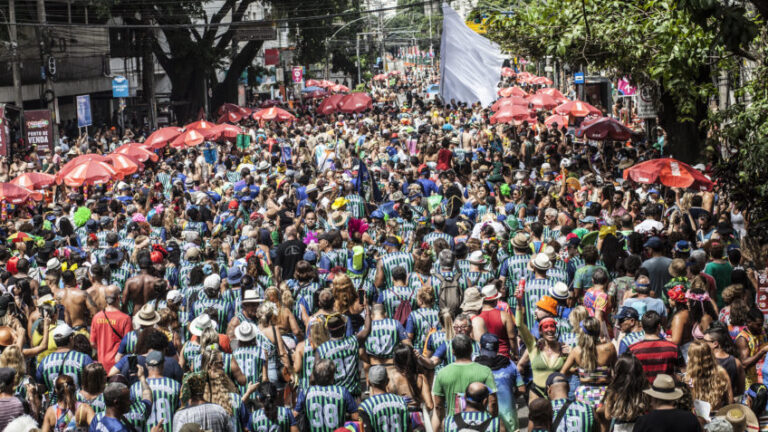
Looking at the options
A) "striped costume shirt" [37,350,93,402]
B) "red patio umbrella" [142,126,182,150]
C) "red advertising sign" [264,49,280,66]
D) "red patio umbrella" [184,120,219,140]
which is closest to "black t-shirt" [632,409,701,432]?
"striped costume shirt" [37,350,93,402]

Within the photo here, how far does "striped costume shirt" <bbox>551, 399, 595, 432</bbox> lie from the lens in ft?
20.5

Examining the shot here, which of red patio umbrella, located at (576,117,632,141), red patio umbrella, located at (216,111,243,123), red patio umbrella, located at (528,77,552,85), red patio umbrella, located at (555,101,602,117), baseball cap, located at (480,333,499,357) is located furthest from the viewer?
red patio umbrella, located at (528,77,552,85)

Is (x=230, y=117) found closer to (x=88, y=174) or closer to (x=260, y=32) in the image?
(x=260, y=32)

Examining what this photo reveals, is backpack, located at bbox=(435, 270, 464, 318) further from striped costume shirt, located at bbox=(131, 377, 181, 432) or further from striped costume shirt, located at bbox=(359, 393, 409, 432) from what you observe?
striped costume shirt, located at bbox=(131, 377, 181, 432)

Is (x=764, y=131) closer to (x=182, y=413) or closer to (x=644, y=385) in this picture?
(x=644, y=385)

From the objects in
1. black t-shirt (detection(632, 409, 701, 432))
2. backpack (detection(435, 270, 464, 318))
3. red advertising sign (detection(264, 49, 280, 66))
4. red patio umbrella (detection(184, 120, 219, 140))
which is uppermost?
red advertising sign (detection(264, 49, 280, 66))

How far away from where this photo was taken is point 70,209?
52.5ft

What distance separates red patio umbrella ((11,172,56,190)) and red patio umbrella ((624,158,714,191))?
33.1 feet

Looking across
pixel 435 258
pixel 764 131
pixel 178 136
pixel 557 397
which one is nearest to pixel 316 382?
pixel 557 397

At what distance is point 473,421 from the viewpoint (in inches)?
241

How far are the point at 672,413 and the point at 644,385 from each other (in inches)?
17.8

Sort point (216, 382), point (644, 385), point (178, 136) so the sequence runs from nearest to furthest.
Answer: point (644, 385)
point (216, 382)
point (178, 136)

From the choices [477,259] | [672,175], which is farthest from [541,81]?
[477,259]

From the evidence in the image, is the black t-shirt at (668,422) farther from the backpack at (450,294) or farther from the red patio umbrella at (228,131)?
the red patio umbrella at (228,131)
